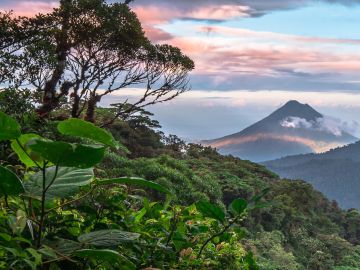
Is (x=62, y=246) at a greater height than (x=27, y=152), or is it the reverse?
(x=27, y=152)

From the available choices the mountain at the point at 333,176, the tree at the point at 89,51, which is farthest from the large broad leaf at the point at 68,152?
the mountain at the point at 333,176

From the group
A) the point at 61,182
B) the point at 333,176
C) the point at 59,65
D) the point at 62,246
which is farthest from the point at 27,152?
Result: the point at 333,176

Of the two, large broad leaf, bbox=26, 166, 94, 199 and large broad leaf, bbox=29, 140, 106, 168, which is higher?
large broad leaf, bbox=29, 140, 106, 168

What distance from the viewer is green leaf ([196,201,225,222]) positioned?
3.72 ft

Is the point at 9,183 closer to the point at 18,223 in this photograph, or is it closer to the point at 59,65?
the point at 18,223

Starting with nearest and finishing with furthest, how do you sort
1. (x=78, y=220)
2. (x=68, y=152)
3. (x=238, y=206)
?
(x=68, y=152), (x=238, y=206), (x=78, y=220)

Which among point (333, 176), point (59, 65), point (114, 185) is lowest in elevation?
point (333, 176)

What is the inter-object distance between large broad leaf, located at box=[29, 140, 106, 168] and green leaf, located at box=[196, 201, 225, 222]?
0.32 m

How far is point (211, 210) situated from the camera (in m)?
1.15

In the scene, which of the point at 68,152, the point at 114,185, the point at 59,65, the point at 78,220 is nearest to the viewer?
the point at 68,152

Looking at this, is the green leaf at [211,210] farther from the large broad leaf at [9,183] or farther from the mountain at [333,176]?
the mountain at [333,176]

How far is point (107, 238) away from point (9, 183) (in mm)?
227

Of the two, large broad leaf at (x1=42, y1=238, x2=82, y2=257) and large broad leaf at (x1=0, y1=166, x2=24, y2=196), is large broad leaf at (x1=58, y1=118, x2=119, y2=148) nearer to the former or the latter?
large broad leaf at (x1=0, y1=166, x2=24, y2=196)

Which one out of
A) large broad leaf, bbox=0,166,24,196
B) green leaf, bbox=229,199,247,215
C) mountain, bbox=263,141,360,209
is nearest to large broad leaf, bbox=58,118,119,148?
large broad leaf, bbox=0,166,24,196
